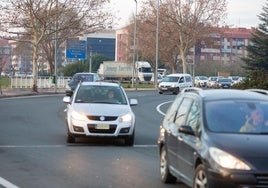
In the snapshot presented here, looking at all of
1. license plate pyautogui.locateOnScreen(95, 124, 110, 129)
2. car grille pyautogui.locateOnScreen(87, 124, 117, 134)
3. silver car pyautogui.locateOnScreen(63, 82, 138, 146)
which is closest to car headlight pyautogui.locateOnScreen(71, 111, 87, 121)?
silver car pyautogui.locateOnScreen(63, 82, 138, 146)

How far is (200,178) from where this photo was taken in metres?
7.99

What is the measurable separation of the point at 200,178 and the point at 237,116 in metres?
1.10

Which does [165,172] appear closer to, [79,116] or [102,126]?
[102,126]

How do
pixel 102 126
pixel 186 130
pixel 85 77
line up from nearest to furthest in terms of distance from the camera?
pixel 186 130
pixel 102 126
pixel 85 77

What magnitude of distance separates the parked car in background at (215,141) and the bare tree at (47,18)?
42.1m

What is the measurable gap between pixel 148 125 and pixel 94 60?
96.4 meters

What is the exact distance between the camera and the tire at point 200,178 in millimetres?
7787

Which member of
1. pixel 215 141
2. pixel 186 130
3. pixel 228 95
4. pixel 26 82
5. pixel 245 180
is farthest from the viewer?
pixel 26 82

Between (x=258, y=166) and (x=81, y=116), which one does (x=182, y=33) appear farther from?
(x=258, y=166)

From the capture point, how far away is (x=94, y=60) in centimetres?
11806

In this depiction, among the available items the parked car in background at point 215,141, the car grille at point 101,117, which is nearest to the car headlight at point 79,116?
the car grille at point 101,117

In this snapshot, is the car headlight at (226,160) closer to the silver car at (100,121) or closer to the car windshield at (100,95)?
the silver car at (100,121)

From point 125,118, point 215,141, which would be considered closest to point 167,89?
point 125,118

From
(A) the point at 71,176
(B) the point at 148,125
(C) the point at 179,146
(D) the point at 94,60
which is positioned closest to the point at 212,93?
(C) the point at 179,146
